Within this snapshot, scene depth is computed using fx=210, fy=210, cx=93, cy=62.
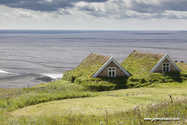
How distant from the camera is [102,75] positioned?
4006 centimetres

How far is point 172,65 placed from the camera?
4350cm

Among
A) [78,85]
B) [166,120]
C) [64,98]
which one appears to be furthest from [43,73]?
[166,120]

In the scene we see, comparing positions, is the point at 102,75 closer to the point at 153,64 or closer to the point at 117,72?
the point at 117,72

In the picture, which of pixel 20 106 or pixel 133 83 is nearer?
pixel 20 106

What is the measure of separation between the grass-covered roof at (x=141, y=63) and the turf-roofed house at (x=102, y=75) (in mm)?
4066

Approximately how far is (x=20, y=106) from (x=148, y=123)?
18.0 metres

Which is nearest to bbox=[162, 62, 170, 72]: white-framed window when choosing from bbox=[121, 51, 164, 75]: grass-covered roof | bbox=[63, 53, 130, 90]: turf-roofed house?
bbox=[121, 51, 164, 75]: grass-covered roof

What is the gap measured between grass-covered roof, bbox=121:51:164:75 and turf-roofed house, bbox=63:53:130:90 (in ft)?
13.3

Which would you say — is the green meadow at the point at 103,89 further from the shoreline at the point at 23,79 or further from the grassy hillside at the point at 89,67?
the shoreline at the point at 23,79

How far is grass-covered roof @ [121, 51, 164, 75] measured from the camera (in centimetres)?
4336

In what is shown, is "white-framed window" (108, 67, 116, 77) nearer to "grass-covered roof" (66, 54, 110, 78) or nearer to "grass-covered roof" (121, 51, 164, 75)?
"grass-covered roof" (66, 54, 110, 78)

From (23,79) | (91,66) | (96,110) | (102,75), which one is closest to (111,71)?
(102,75)

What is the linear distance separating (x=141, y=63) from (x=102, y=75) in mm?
10736

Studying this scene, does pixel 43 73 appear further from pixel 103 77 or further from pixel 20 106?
pixel 20 106
